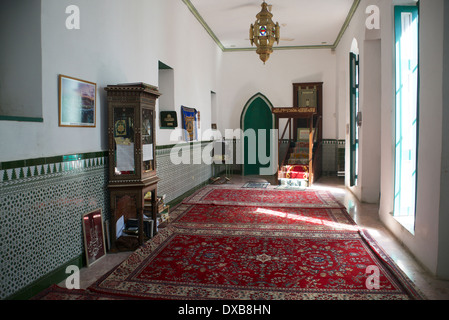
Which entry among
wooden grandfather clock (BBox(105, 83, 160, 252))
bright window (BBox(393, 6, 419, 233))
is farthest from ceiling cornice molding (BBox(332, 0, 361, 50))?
wooden grandfather clock (BBox(105, 83, 160, 252))

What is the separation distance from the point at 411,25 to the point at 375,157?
3150mm

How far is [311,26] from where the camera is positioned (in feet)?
33.7

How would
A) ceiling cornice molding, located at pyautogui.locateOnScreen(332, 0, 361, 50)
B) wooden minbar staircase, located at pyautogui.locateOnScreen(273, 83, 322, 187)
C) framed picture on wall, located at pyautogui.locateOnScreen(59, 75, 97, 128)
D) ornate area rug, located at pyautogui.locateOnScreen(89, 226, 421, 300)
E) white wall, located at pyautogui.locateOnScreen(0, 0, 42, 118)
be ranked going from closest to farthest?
ornate area rug, located at pyautogui.locateOnScreen(89, 226, 421, 300) → white wall, located at pyautogui.locateOnScreen(0, 0, 42, 118) → framed picture on wall, located at pyautogui.locateOnScreen(59, 75, 97, 128) → ceiling cornice molding, located at pyautogui.locateOnScreen(332, 0, 361, 50) → wooden minbar staircase, located at pyautogui.locateOnScreen(273, 83, 322, 187)

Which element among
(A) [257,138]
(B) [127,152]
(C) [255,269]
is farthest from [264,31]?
(A) [257,138]

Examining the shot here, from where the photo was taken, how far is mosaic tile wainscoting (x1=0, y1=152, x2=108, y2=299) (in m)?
2.99

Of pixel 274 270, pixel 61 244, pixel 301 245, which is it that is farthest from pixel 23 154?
pixel 301 245

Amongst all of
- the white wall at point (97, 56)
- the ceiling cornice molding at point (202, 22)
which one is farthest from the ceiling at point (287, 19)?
the white wall at point (97, 56)

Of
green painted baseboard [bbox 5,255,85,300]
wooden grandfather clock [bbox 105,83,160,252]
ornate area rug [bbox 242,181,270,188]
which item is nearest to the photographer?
green painted baseboard [bbox 5,255,85,300]

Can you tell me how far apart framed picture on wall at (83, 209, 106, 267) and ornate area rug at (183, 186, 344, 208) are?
312cm

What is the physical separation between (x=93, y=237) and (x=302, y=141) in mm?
8946

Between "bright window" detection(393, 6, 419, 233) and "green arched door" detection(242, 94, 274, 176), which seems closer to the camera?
"bright window" detection(393, 6, 419, 233)

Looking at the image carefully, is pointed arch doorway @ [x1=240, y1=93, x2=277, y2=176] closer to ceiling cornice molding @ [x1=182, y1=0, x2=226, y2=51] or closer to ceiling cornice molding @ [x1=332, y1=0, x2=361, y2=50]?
ceiling cornice molding @ [x1=182, y1=0, x2=226, y2=51]

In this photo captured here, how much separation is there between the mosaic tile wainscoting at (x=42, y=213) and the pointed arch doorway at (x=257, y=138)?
28.5 ft
